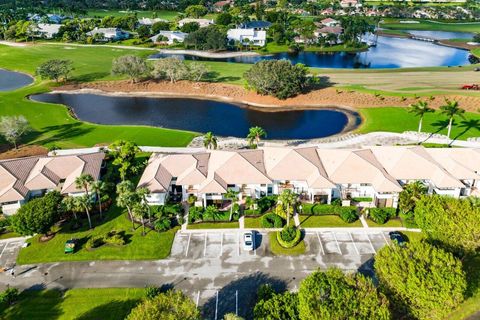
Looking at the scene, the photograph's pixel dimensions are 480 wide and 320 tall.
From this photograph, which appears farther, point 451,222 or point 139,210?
point 139,210

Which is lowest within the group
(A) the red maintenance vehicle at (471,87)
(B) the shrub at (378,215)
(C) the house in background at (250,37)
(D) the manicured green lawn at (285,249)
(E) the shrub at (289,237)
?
(D) the manicured green lawn at (285,249)

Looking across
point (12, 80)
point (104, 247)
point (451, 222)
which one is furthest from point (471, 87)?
point (12, 80)

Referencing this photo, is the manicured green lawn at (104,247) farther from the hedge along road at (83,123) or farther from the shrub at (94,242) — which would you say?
the hedge along road at (83,123)

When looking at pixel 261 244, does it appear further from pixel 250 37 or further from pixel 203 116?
pixel 250 37

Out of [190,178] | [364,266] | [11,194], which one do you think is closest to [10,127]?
[11,194]

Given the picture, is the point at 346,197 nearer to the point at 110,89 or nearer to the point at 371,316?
the point at 371,316

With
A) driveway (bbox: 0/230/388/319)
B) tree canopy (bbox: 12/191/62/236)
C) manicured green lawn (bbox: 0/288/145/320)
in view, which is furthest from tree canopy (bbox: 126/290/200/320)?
tree canopy (bbox: 12/191/62/236)

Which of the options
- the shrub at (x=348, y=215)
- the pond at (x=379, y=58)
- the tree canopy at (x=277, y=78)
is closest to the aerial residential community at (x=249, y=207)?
the tree canopy at (x=277, y=78)
